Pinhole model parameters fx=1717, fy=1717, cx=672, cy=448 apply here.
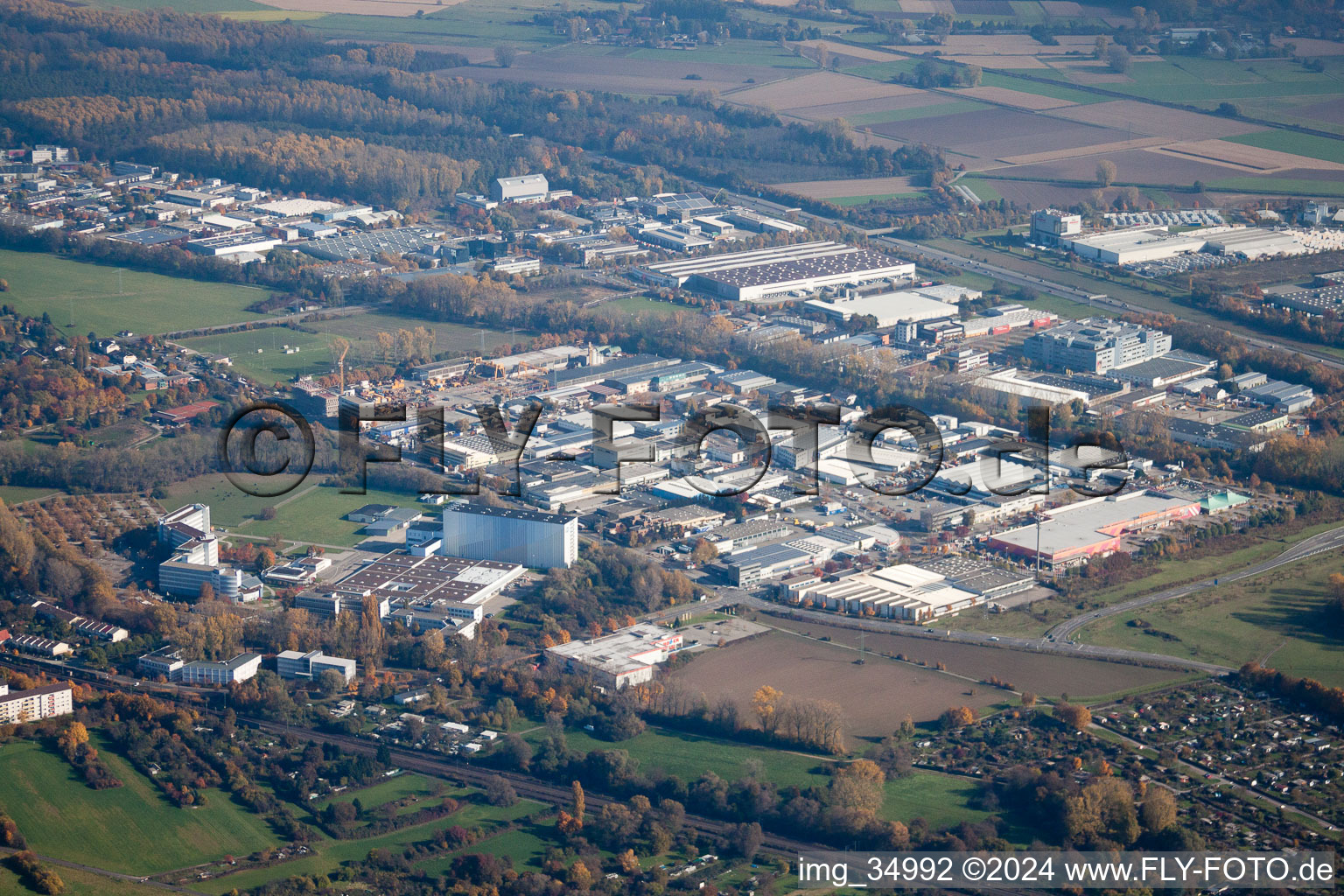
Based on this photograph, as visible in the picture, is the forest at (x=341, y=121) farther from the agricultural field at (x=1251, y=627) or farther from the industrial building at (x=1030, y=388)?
the agricultural field at (x=1251, y=627)

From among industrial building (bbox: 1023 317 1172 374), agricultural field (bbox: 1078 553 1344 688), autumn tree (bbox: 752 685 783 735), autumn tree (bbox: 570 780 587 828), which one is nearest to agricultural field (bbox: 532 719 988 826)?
autumn tree (bbox: 752 685 783 735)

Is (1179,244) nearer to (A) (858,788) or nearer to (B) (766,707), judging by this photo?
(B) (766,707)

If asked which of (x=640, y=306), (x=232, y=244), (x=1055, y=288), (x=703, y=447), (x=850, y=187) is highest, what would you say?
(x=850, y=187)

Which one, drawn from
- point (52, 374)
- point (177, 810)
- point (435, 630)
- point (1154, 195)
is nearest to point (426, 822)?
point (177, 810)

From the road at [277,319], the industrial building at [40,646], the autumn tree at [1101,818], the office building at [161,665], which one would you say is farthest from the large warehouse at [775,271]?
the autumn tree at [1101,818]

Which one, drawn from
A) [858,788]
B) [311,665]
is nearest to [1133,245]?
[858,788]

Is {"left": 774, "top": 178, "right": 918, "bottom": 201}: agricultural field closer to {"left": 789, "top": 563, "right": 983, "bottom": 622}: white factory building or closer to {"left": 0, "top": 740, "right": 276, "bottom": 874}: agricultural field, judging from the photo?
{"left": 789, "top": 563, "right": 983, "bottom": 622}: white factory building

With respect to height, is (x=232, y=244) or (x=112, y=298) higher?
(x=232, y=244)
